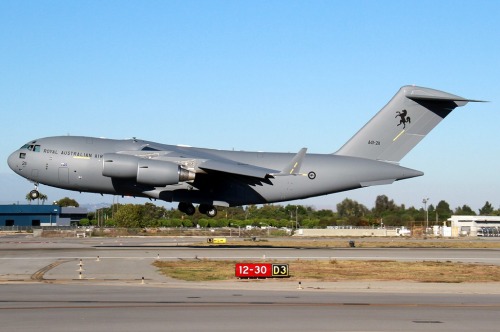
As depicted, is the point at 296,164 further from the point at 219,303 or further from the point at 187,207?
the point at 219,303

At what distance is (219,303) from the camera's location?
19406 millimetres

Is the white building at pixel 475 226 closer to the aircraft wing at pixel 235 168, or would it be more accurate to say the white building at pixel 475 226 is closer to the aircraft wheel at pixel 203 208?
the aircraft wheel at pixel 203 208

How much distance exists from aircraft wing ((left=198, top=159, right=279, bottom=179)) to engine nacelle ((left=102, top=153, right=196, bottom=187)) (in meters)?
1.69

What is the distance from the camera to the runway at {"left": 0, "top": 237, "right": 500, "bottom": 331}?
15.8 meters

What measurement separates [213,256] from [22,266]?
397 inches

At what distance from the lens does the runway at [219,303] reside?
15.8 metres

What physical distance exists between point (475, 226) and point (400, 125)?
5241cm

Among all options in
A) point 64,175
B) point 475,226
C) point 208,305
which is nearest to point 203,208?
point 64,175

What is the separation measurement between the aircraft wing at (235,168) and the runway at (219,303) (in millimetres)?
10569

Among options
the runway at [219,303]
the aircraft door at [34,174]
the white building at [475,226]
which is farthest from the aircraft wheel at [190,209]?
the white building at [475,226]

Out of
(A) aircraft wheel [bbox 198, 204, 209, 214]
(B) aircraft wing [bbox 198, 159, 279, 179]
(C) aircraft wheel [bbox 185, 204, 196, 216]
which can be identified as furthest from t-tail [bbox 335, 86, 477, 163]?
(C) aircraft wheel [bbox 185, 204, 196, 216]

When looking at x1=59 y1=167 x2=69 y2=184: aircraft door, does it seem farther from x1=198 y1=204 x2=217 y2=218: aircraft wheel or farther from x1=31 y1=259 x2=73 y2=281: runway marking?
x1=31 y1=259 x2=73 y2=281: runway marking

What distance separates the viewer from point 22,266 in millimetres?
31344

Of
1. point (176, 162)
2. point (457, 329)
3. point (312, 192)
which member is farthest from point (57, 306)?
point (312, 192)
